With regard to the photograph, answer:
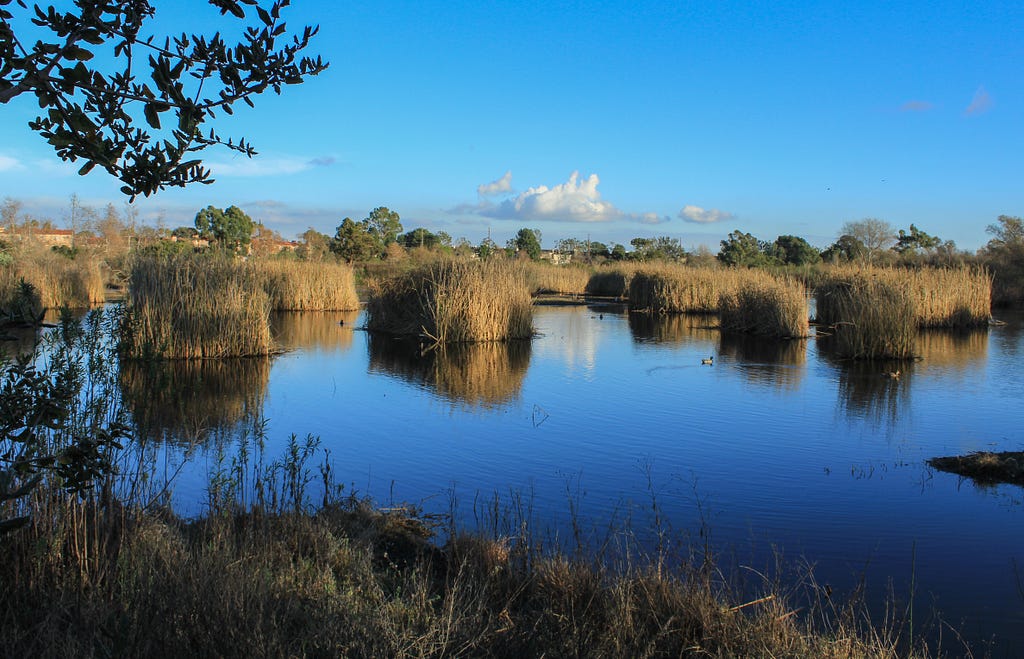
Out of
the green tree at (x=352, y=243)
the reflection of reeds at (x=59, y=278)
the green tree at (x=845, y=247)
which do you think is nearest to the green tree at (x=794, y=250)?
the green tree at (x=845, y=247)

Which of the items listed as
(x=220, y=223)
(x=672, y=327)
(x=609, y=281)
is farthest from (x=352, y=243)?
(x=672, y=327)

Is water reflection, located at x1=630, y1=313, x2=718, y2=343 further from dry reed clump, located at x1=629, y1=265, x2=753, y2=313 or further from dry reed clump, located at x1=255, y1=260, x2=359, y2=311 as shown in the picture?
dry reed clump, located at x1=255, y1=260, x2=359, y2=311

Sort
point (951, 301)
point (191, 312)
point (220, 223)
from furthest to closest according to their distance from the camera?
point (220, 223) < point (951, 301) < point (191, 312)

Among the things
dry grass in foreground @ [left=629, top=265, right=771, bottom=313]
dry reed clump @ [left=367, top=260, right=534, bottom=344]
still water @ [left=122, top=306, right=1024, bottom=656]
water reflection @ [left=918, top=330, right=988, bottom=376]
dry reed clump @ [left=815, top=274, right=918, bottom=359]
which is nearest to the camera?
still water @ [left=122, top=306, right=1024, bottom=656]

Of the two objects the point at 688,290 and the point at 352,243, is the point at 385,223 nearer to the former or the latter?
the point at 352,243

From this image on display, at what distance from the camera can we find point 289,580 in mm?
4062

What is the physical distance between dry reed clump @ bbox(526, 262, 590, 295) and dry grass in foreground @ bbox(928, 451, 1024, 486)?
34464 mm

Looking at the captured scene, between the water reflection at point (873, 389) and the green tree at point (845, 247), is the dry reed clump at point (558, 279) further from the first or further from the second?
the water reflection at point (873, 389)

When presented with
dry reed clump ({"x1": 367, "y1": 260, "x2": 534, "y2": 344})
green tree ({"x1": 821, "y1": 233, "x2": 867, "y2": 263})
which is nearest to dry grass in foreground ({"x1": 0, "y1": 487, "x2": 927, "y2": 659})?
dry reed clump ({"x1": 367, "y1": 260, "x2": 534, "y2": 344})

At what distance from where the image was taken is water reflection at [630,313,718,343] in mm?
21344

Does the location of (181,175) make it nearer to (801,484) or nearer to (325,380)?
(801,484)

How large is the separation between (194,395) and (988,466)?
1007 cm

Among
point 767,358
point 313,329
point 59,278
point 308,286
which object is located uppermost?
point 59,278

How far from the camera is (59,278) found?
2709cm
